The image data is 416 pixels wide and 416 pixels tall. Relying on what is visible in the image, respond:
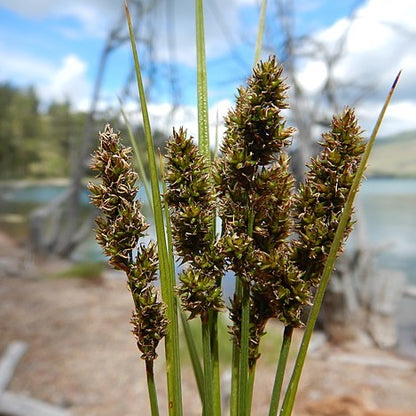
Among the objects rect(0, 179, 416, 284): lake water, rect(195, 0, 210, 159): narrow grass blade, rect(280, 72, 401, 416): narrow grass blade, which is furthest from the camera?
rect(0, 179, 416, 284): lake water

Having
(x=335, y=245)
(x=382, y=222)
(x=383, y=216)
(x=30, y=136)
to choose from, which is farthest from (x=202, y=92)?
(x=30, y=136)

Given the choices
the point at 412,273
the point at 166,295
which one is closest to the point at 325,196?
the point at 166,295

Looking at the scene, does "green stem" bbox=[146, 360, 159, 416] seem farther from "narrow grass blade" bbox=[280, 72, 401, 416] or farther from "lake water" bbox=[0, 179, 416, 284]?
"lake water" bbox=[0, 179, 416, 284]

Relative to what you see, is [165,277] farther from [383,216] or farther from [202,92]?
[383,216]

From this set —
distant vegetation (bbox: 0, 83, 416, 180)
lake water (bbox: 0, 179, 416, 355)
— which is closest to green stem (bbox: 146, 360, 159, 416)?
lake water (bbox: 0, 179, 416, 355)

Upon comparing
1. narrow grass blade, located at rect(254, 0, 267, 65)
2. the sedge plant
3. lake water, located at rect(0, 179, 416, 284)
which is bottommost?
lake water, located at rect(0, 179, 416, 284)

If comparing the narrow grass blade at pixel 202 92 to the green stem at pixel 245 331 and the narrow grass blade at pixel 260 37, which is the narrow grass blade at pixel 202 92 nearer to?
the narrow grass blade at pixel 260 37

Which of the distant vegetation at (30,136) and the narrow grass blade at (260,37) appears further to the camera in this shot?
the distant vegetation at (30,136)

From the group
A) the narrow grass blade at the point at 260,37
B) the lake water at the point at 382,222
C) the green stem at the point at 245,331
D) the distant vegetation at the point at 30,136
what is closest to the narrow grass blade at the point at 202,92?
the narrow grass blade at the point at 260,37
